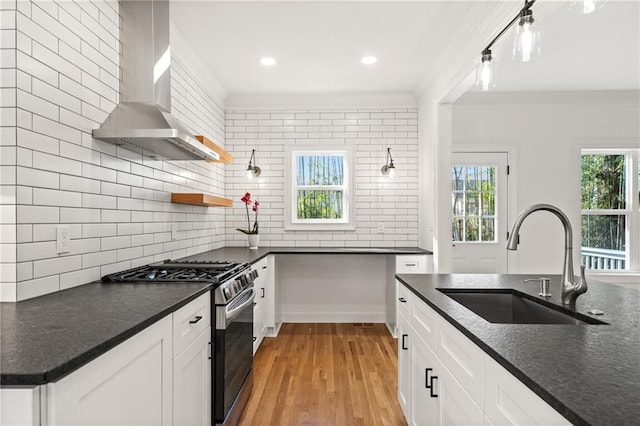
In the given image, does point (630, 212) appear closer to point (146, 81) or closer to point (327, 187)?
point (327, 187)

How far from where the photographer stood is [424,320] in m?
1.72

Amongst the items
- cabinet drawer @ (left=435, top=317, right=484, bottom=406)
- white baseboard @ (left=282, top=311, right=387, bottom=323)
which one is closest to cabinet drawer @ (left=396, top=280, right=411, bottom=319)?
cabinet drawer @ (left=435, top=317, right=484, bottom=406)

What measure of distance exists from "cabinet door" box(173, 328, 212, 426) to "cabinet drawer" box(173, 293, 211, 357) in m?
0.03

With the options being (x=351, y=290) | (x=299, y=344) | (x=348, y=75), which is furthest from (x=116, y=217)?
(x=351, y=290)

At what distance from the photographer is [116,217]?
2107mm

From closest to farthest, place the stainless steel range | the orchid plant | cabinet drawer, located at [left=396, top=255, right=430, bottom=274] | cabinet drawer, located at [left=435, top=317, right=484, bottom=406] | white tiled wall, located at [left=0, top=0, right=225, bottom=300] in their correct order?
cabinet drawer, located at [left=435, top=317, right=484, bottom=406] < white tiled wall, located at [left=0, top=0, right=225, bottom=300] < the stainless steel range < cabinet drawer, located at [left=396, top=255, right=430, bottom=274] < the orchid plant

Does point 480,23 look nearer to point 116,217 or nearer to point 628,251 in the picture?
point 116,217

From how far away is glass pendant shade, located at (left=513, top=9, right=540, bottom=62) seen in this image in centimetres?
150

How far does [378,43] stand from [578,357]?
112 inches

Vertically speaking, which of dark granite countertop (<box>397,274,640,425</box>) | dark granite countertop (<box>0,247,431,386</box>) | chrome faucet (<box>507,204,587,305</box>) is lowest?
dark granite countertop (<box>397,274,640,425</box>)

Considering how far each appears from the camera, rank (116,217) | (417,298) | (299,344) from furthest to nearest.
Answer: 1. (299,344)
2. (116,217)
3. (417,298)

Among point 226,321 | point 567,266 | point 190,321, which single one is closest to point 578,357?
point 567,266

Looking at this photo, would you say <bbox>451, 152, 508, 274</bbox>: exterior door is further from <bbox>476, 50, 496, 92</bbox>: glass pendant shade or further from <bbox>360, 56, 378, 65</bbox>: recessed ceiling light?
<bbox>476, 50, 496, 92</bbox>: glass pendant shade

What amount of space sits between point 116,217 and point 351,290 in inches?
116
